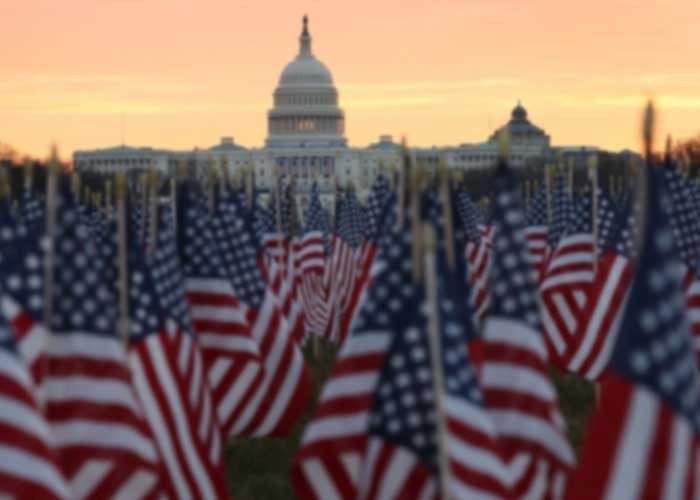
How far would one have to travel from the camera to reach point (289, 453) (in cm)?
2186

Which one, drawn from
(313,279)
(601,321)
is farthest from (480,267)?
(601,321)

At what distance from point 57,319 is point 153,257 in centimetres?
308

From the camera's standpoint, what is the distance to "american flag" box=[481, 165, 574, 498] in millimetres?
11070

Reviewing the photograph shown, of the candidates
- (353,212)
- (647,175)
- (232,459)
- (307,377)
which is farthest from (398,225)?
(353,212)

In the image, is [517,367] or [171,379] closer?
[517,367]

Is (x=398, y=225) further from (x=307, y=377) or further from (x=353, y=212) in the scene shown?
(x=353, y=212)

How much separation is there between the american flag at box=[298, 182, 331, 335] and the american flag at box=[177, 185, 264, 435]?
1526 centimetres

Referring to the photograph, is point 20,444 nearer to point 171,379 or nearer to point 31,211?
point 171,379

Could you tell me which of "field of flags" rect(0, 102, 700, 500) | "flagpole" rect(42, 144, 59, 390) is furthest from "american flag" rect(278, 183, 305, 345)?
"flagpole" rect(42, 144, 59, 390)

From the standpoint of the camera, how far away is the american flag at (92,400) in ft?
36.1

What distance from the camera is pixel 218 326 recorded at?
52.4 ft

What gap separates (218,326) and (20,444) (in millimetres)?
5975

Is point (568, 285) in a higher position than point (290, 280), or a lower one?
higher

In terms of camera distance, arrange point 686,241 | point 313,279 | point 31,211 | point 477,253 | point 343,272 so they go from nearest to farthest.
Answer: point 31,211 < point 686,241 < point 343,272 < point 477,253 < point 313,279
